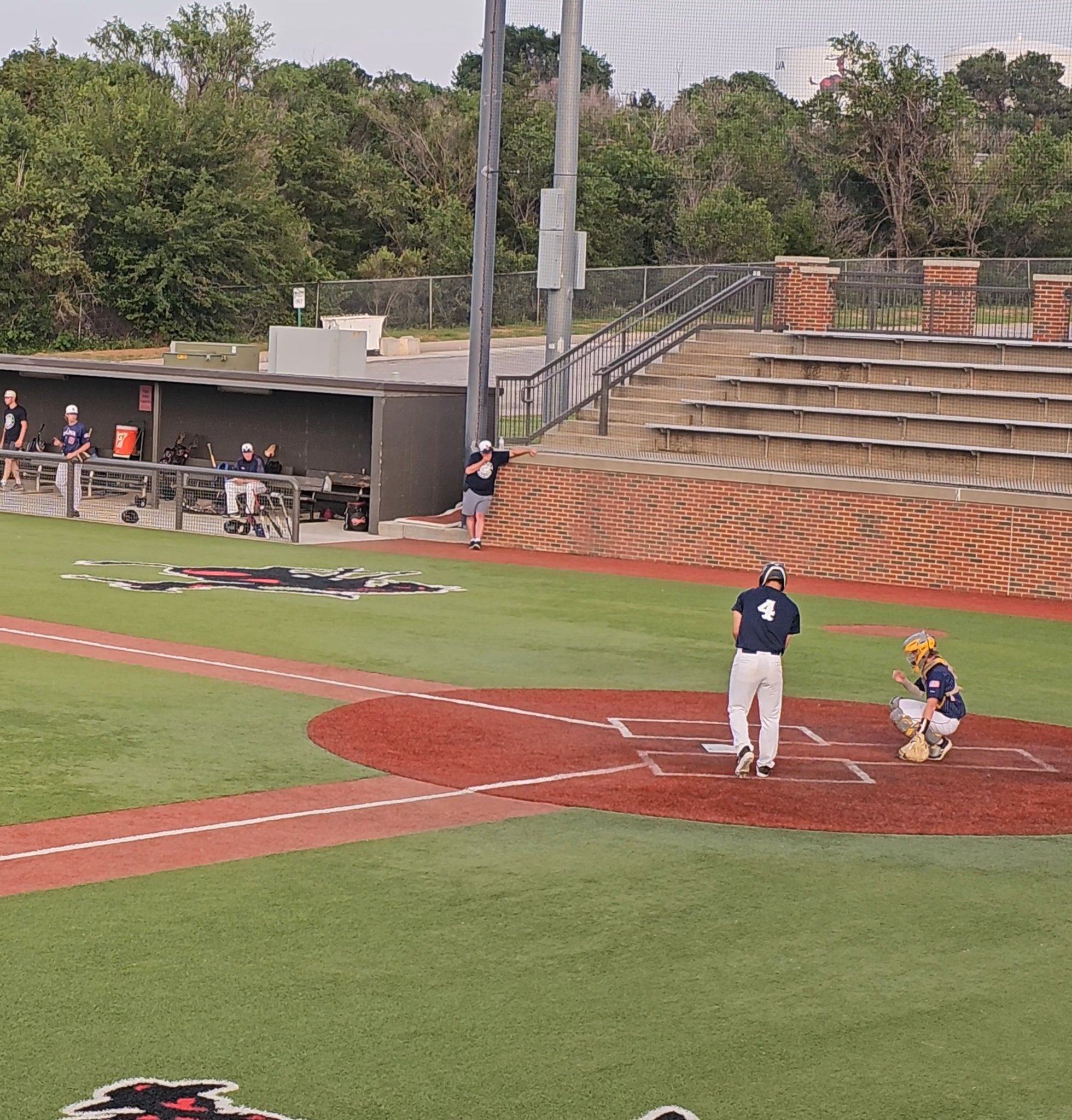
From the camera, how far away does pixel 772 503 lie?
23.9 meters

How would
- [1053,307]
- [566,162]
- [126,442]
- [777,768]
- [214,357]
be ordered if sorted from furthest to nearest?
[214,357]
[126,442]
[1053,307]
[566,162]
[777,768]

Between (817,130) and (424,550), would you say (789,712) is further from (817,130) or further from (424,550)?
(817,130)

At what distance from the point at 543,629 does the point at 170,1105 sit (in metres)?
12.4

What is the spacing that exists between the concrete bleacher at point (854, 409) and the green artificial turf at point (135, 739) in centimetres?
1271

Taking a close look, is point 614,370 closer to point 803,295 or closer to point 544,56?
point 803,295

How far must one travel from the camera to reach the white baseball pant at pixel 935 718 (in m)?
12.4

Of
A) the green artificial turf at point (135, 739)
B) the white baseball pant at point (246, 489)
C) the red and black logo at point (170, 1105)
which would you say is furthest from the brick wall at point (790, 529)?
the red and black logo at point (170, 1105)

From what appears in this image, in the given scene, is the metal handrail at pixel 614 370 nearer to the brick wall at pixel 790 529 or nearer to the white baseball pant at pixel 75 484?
the brick wall at pixel 790 529

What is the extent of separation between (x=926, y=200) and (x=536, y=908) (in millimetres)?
50967

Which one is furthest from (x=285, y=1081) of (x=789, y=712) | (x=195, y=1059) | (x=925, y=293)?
(x=925, y=293)

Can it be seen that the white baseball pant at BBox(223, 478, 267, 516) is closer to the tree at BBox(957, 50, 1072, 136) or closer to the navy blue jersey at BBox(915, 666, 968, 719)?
the navy blue jersey at BBox(915, 666, 968, 719)

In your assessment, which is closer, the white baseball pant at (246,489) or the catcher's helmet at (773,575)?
the catcher's helmet at (773,575)

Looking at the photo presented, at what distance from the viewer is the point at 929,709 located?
12250 mm

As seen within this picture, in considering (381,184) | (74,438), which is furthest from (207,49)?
(74,438)
